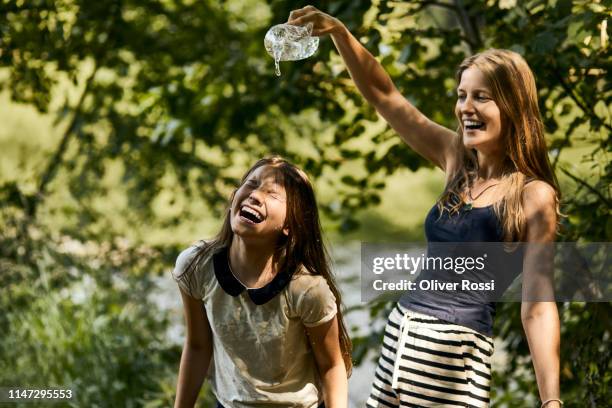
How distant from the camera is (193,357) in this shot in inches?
94.3

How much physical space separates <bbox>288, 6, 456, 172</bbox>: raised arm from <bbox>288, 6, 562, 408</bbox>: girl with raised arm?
16cm

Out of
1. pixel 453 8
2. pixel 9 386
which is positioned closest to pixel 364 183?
pixel 453 8

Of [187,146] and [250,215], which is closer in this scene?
[250,215]

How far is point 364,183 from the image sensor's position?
4.25 meters

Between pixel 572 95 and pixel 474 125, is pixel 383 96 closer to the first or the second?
pixel 474 125

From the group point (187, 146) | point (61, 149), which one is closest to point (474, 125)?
point (187, 146)

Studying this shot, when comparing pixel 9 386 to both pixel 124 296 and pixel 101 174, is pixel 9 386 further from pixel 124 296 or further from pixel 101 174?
pixel 101 174

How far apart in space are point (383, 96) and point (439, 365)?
77cm

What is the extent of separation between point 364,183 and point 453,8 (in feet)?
2.96

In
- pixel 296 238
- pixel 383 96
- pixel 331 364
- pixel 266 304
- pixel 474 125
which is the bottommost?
pixel 331 364

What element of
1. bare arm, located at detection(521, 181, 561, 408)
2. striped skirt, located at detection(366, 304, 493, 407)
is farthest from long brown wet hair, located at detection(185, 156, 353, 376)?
bare arm, located at detection(521, 181, 561, 408)

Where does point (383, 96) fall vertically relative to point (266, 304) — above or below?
above

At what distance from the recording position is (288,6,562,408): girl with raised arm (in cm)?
216

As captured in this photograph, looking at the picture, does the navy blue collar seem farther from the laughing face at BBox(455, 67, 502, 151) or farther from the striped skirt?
the laughing face at BBox(455, 67, 502, 151)
